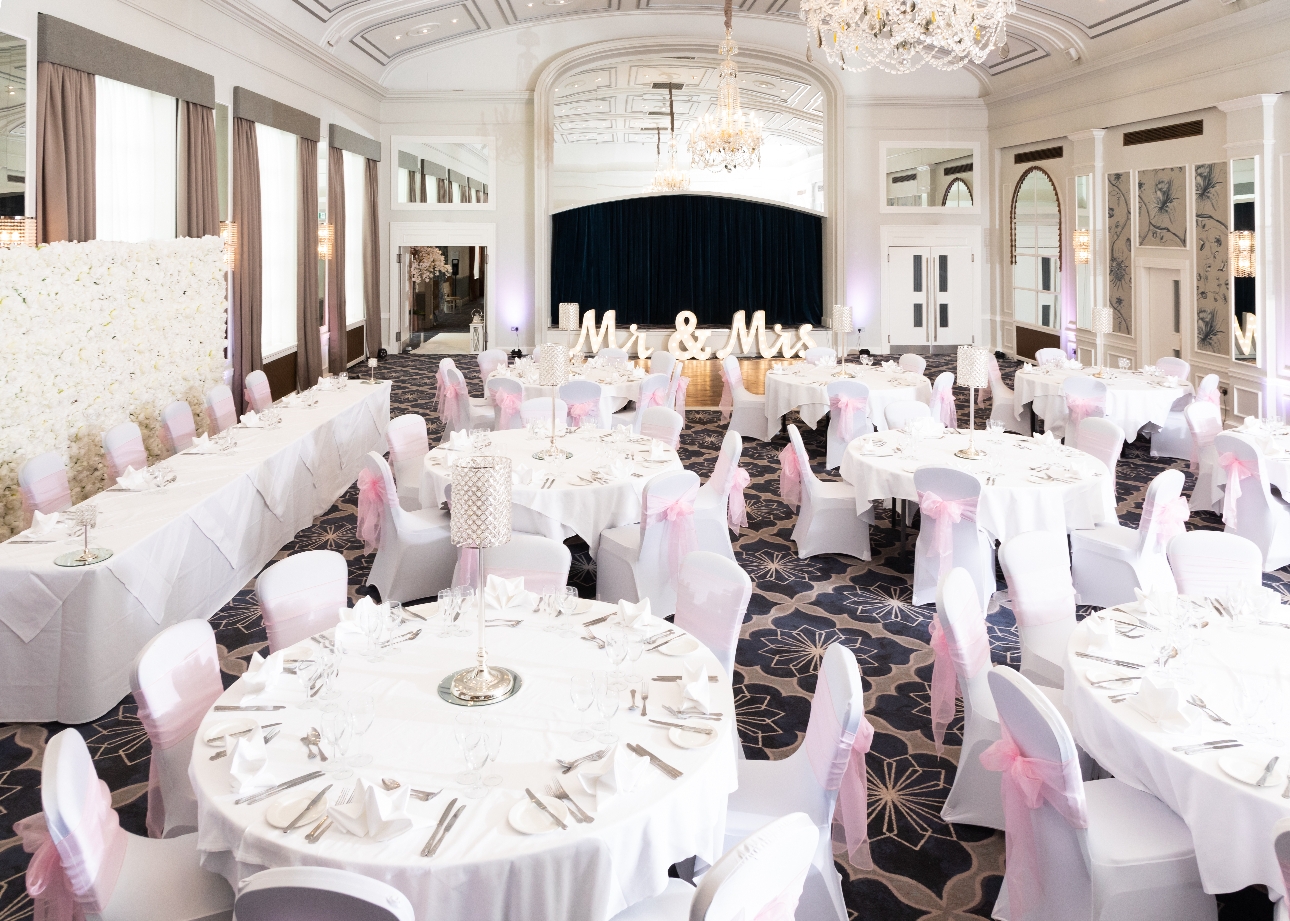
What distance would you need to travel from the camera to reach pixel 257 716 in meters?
2.71

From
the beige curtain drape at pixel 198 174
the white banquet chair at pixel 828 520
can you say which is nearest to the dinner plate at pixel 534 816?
the white banquet chair at pixel 828 520

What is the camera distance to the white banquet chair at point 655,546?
515cm

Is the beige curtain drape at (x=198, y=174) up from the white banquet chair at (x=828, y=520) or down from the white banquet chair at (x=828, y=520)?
up

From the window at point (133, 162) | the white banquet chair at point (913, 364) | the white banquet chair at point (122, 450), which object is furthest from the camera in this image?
the white banquet chair at point (913, 364)

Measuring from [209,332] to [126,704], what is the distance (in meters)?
4.75

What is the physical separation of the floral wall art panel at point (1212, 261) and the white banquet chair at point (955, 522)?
6956 millimetres

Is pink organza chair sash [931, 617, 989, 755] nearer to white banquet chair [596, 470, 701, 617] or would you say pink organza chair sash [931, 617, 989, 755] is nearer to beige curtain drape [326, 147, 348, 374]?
white banquet chair [596, 470, 701, 617]

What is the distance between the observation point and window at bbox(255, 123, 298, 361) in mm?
11602

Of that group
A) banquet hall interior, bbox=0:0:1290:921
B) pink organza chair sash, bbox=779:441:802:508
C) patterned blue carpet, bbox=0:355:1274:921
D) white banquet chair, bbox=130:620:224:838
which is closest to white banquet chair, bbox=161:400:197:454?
banquet hall interior, bbox=0:0:1290:921

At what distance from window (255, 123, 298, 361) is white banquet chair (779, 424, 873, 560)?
723 cm

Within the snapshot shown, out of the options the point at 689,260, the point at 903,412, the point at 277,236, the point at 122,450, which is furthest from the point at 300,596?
the point at 689,260

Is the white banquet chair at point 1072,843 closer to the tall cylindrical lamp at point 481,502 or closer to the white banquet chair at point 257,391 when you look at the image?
the tall cylindrical lamp at point 481,502

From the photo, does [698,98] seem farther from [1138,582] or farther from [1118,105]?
[1138,582]

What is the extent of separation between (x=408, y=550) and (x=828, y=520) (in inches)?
103
